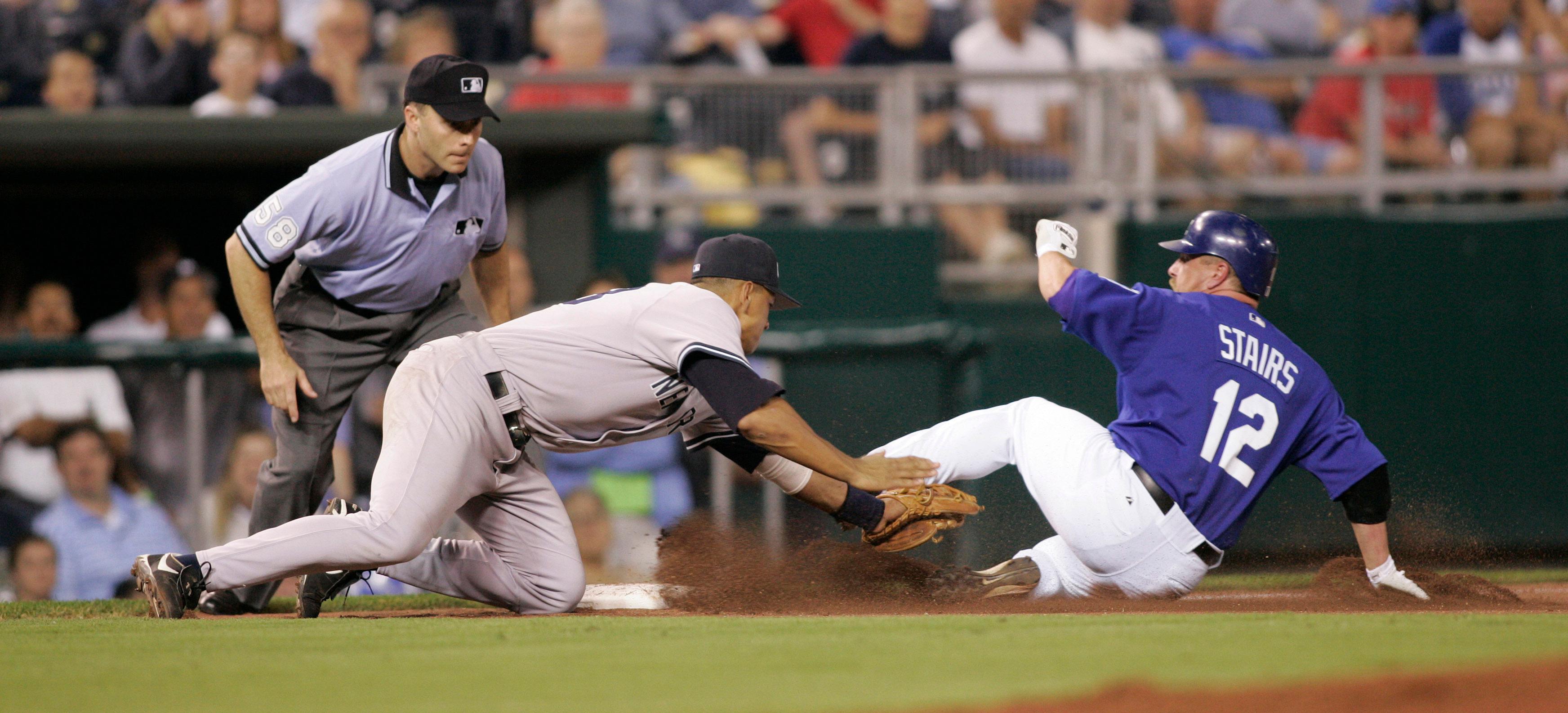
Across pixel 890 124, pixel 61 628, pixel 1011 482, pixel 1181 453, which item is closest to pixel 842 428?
pixel 1011 482

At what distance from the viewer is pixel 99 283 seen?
8.64m

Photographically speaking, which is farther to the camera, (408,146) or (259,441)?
(259,441)

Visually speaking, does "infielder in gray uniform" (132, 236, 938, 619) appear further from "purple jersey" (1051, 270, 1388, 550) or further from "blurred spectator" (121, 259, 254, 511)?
"blurred spectator" (121, 259, 254, 511)

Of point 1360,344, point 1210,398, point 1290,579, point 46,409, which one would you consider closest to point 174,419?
point 46,409

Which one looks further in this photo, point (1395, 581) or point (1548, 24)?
point (1548, 24)

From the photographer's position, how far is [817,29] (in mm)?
9438

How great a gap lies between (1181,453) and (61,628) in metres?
3.30

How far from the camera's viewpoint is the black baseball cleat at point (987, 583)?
4.76 meters

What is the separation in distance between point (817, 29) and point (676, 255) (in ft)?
7.74

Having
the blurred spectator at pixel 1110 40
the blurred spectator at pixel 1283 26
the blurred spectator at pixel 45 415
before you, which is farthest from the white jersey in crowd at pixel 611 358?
the blurred spectator at pixel 1283 26

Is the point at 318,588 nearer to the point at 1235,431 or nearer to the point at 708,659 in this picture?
the point at 708,659

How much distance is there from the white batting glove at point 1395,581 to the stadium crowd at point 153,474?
10.4 ft

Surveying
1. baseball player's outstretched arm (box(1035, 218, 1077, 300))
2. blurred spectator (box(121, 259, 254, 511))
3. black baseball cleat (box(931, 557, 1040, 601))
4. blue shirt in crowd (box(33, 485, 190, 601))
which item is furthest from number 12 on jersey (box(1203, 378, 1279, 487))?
blue shirt in crowd (box(33, 485, 190, 601))

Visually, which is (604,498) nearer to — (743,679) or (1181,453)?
(1181,453)
